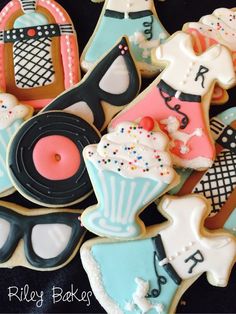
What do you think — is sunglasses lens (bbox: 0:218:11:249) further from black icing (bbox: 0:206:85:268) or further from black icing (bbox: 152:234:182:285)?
black icing (bbox: 152:234:182:285)

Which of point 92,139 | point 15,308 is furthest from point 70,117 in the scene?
point 15,308

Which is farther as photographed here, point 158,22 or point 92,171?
point 158,22

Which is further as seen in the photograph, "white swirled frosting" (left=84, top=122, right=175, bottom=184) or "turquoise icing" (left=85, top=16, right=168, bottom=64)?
"turquoise icing" (left=85, top=16, right=168, bottom=64)

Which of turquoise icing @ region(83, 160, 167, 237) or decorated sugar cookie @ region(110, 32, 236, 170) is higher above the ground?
decorated sugar cookie @ region(110, 32, 236, 170)

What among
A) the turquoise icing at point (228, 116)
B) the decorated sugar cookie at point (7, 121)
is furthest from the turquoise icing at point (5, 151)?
the turquoise icing at point (228, 116)

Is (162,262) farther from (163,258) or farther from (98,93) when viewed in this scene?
(98,93)

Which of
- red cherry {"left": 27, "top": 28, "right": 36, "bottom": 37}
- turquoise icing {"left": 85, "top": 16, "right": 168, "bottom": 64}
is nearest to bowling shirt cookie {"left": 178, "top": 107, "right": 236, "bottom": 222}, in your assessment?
turquoise icing {"left": 85, "top": 16, "right": 168, "bottom": 64}

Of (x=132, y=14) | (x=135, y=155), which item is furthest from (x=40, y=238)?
(x=132, y=14)

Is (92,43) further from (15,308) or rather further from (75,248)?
(15,308)
